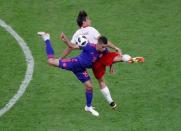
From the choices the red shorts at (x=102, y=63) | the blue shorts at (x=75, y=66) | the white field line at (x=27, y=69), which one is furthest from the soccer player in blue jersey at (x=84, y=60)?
the white field line at (x=27, y=69)

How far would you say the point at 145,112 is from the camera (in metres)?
13.7

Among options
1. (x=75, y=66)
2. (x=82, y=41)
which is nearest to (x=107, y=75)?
(x=75, y=66)

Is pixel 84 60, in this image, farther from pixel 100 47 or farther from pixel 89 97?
pixel 89 97

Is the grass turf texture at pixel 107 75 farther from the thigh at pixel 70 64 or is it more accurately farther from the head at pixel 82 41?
the head at pixel 82 41

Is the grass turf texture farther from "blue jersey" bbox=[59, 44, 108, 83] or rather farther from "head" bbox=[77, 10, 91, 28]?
"head" bbox=[77, 10, 91, 28]

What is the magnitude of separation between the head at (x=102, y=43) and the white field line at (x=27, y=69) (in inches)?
104

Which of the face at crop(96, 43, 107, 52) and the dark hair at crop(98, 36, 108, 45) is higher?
the dark hair at crop(98, 36, 108, 45)

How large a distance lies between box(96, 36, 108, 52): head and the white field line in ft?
8.64

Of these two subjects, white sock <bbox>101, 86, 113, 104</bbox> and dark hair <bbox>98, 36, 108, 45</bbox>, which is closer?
dark hair <bbox>98, 36, 108, 45</bbox>

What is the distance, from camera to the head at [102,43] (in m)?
12.9

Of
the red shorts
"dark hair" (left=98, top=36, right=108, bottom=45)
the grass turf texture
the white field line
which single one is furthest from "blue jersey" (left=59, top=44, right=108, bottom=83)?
the white field line

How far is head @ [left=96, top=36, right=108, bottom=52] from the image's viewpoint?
12875mm

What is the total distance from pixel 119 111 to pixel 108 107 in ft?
1.05

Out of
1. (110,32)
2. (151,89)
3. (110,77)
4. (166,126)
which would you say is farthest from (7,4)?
(166,126)
